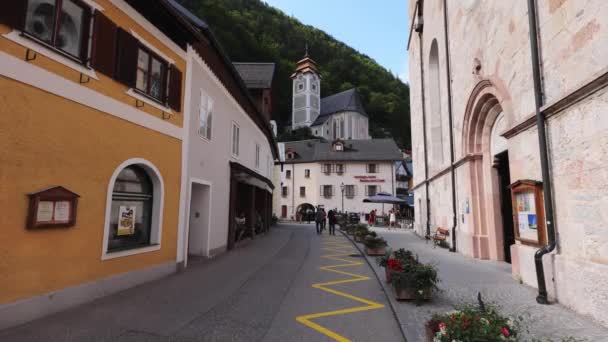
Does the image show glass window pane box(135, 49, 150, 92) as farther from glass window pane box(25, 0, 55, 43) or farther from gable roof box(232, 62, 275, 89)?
gable roof box(232, 62, 275, 89)

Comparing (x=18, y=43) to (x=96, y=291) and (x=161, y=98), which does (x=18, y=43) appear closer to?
(x=161, y=98)

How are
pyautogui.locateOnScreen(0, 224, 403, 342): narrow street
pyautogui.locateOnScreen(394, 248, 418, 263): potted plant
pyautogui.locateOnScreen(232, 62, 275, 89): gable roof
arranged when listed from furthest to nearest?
pyautogui.locateOnScreen(232, 62, 275, 89): gable roof → pyautogui.locateOnScreen(394, 248, 418, 263): potted plant → pyautogui.locateOnScreen(0, 224, 403, 342): narrow street

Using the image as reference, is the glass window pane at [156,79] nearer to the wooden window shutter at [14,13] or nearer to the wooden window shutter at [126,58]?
the wooden window shutter at [126,58]

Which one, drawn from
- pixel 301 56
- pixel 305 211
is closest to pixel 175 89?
pixel 305 211

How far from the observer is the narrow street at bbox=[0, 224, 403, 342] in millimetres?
4680

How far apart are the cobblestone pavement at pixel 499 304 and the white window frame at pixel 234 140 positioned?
779 cm

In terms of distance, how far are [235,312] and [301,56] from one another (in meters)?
116

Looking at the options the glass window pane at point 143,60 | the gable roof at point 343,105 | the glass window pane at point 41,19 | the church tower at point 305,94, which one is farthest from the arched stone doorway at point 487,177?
the church tower at point 305,94

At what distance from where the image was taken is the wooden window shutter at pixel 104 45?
646 cm

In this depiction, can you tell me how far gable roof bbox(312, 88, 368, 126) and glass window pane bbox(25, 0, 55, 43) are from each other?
288 ft

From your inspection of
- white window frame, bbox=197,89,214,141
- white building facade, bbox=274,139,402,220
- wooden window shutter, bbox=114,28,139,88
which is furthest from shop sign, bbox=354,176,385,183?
wooden window shutter, bbox=114,28,139,88

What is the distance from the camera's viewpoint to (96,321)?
5125 millimetres

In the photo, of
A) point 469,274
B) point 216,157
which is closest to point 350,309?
point 469,274

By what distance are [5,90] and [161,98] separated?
3.81 metres
